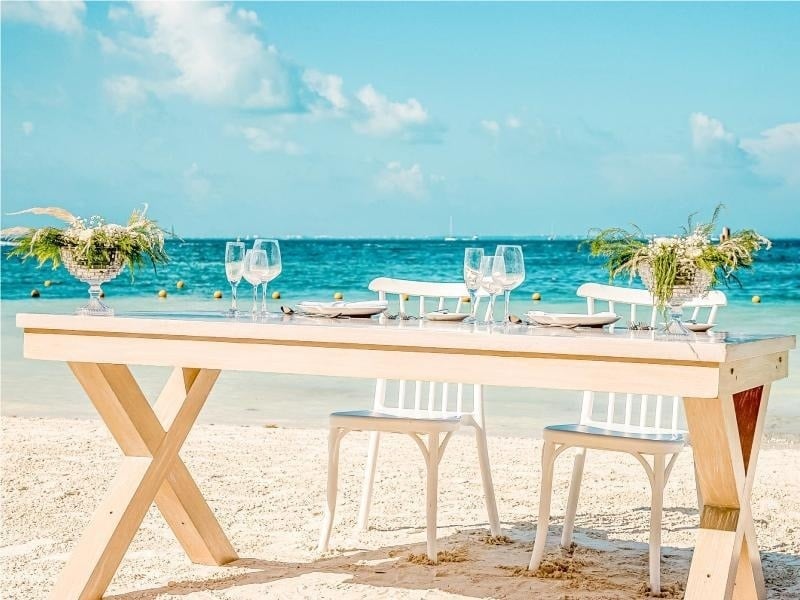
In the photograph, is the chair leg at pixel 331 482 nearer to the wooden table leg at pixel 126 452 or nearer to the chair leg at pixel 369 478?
Result: the chair leg at pixel 369 478

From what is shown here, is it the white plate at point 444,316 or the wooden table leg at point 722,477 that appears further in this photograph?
the white plate at point 444,316

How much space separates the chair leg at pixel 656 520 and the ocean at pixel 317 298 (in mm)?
773

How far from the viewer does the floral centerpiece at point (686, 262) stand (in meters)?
2.74

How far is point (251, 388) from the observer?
7.96m

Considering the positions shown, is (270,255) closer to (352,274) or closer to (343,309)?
(343,309)

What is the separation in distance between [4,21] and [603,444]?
22397 mm

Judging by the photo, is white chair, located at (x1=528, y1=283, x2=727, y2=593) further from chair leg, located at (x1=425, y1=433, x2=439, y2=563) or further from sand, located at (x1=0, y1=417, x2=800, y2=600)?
chair leg, located at (x1=425, y1=433, x2=439, y2=563)

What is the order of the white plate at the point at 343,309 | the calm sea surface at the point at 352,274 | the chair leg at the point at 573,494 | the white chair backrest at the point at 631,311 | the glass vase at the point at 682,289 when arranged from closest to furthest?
the glass vase at the point at 682,289, the white plate at the point at 343,309, the white chair backrest at the point at 631,311, the chair leg at the point at 573,494, the calm sea surface at the point at 352,274

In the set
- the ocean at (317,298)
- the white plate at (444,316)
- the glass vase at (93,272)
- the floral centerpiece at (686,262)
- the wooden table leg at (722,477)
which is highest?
the floral centerpiece at (686,262)

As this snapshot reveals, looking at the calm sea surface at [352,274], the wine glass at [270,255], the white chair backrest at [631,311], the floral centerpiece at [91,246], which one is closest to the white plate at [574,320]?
the white chair backrest at [631,311]

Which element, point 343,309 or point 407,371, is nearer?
point 407,371

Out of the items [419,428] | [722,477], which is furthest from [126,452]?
[722,477]

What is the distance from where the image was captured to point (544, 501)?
334 cm

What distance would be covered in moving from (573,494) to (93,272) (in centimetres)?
160
